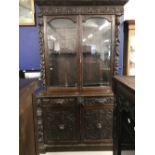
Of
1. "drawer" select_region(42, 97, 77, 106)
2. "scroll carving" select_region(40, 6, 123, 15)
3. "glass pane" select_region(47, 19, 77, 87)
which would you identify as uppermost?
"scroll carving" select_region(40, 6, 123, 15)

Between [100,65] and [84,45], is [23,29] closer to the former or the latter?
[84,45]

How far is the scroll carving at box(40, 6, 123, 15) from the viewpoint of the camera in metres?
2.45

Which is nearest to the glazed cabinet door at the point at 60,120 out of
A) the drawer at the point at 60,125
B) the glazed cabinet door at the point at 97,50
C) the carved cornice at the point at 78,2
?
the drawer at the point at 60,125

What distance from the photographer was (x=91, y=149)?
2.62m

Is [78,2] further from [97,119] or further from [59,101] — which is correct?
[97,119]

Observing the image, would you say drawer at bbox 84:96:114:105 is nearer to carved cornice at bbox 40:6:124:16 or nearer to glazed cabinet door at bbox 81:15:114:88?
glazed cabinet door at bbox 81:15:114:88

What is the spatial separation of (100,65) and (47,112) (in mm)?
997

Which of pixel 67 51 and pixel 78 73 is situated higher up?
pixel 67 51

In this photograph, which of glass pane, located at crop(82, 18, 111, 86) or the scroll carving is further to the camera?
glass pane, located at crop(82, 18, 111, 86)

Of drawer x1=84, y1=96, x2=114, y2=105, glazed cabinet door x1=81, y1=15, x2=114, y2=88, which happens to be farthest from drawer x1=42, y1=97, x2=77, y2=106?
glazed cabinet door x1=81, y1=15, x2=114, y2=88

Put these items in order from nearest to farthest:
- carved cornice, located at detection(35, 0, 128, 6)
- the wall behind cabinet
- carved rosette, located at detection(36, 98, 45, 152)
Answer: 1. carved cornice, located at detection(35, 0, 128, 6)
2. carved rosette, located at detection(36, 98, 45, 152)
3. the wall behind cabinet

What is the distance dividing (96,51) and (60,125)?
3.78 feet
